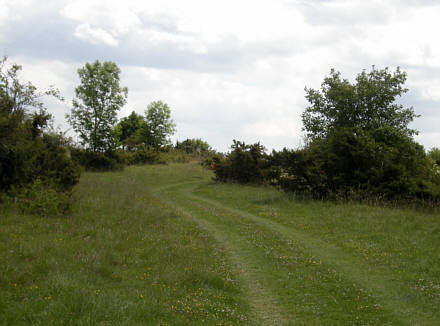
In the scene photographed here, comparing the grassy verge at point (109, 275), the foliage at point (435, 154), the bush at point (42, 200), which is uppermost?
the foliage at point (435, 154)

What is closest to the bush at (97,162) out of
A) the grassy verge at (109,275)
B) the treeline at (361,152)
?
the treeline at (361,152)

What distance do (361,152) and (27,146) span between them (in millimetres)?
16738

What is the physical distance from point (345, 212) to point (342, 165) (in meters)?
5.22

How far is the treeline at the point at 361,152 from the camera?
19984 mm

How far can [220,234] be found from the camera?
1377cm

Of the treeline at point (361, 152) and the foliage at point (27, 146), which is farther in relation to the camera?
the treeline at point (361, 152)

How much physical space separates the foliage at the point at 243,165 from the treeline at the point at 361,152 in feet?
8.90

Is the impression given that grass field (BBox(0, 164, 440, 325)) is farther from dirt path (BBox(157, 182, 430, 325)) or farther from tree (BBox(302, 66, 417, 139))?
tree (BBox(302, 66, 417, 139))

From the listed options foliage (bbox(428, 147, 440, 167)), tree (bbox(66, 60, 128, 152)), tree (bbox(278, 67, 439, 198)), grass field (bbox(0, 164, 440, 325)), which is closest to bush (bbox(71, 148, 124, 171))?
tree (bbox(66, 60, 128, 152))

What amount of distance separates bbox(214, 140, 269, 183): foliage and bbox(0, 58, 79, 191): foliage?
17244mm

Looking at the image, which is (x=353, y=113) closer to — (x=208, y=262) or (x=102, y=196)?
(x=102, y=196)

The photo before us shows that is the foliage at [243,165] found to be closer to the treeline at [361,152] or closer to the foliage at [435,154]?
the treeline at [361,152]

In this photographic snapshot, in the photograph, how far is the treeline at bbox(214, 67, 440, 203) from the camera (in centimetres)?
1998

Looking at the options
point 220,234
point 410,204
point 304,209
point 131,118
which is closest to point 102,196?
point 220,234
